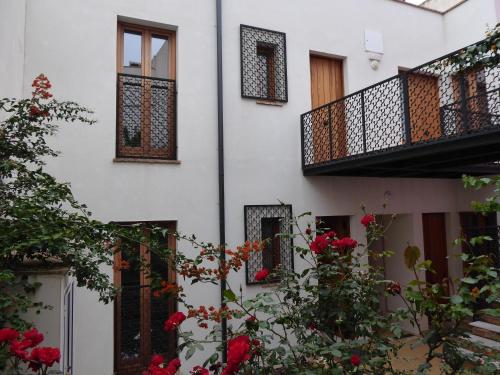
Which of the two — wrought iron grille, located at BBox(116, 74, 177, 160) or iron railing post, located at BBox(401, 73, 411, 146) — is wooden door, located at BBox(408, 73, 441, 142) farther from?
wrought iron grille, located at BBox(116, 74, 177, 160)

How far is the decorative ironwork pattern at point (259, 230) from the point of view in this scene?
6301 millimetres

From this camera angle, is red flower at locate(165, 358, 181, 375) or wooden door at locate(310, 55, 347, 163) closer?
red flower at locate(165, 358, 181, 375)

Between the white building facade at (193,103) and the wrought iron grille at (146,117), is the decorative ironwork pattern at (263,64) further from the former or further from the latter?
the wrought iron grille at (146,117)

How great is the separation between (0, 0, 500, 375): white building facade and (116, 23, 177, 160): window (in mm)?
19

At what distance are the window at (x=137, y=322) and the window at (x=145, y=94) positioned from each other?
152 cm

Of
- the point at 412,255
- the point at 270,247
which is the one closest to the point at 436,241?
the point at 270,247

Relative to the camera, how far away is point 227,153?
633 cm

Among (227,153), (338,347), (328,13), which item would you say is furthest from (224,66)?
(338,347)

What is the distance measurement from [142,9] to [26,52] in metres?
1.73

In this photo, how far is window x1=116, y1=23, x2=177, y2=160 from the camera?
5.87m

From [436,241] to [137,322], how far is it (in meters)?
6.34

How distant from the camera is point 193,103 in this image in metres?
6.19

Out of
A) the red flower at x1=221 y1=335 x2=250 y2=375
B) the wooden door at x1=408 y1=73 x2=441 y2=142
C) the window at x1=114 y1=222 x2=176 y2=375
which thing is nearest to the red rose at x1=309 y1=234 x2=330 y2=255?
the red flower at x1=221 y1=335 x2=250 y2=375

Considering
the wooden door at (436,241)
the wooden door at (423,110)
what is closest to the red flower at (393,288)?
the wooden door at (423,110)
